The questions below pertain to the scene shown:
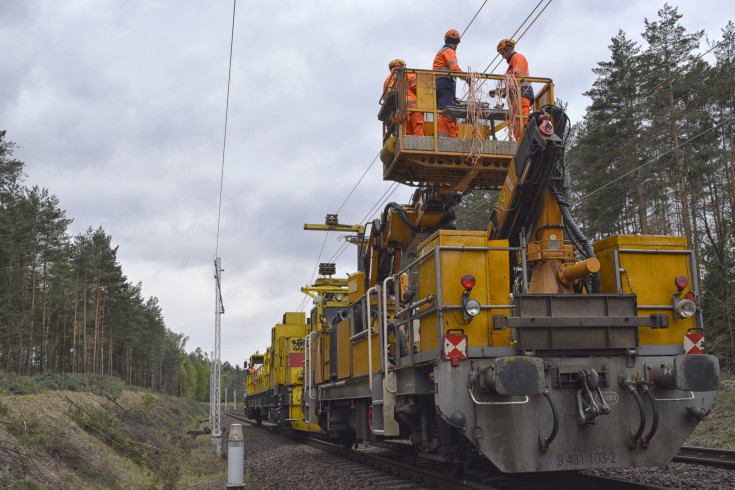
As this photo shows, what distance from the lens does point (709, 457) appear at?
970 cm

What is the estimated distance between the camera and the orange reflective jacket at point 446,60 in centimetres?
902

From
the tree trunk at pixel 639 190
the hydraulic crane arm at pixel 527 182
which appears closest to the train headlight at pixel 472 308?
the hydraulic crane arm at pixel 527 182

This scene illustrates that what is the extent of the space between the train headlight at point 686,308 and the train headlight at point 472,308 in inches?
87.7

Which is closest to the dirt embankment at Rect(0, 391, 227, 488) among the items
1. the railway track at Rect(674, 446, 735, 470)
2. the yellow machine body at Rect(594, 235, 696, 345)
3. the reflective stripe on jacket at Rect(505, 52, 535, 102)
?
the yellow machine body at Rect(594, 235, 696, 345)

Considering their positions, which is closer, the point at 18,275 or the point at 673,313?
the point at 673,313

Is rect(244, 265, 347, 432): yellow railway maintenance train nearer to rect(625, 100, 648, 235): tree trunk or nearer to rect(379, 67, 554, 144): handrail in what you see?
rect(379, 67, 554, 144): handrail

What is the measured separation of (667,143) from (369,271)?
2105cm

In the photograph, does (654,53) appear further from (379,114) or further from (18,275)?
(18,275)

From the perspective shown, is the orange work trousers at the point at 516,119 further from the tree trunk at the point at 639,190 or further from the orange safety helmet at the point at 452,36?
the tree trunk at the point at 639,190

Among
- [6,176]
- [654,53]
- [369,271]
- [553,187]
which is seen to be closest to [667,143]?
[654,53]

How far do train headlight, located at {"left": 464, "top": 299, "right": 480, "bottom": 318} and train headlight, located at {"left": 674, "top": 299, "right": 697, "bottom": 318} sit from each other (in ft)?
7.31

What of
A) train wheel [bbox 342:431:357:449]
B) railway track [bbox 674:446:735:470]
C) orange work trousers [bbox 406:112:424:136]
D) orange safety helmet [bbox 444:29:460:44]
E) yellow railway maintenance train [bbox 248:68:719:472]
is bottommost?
train wheel [bbox 342:431:357:449]

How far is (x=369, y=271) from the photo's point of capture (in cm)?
1107

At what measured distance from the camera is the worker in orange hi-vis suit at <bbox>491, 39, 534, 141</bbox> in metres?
8.88
